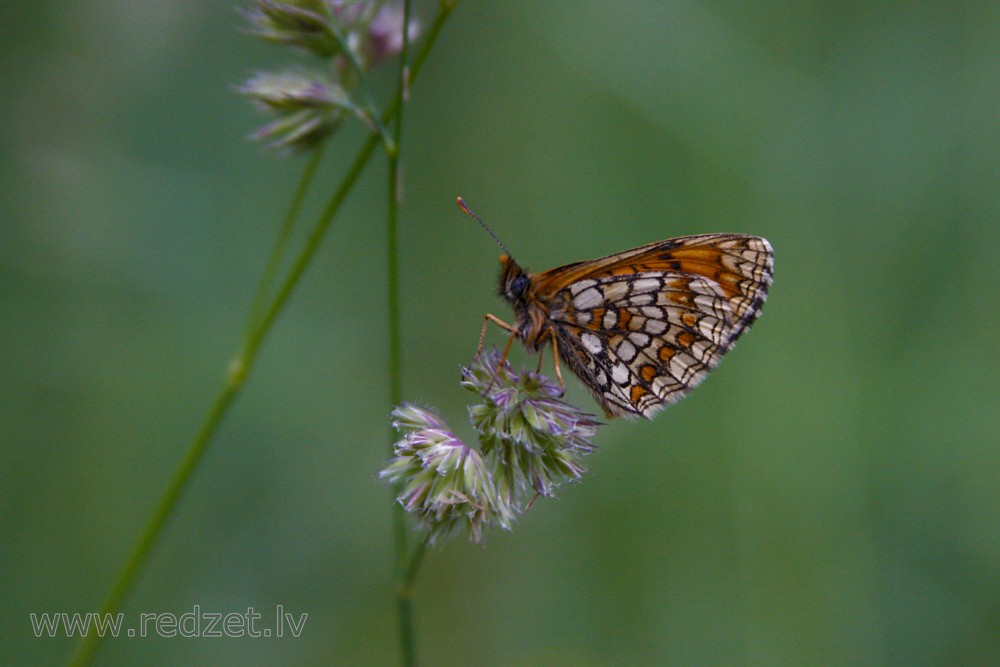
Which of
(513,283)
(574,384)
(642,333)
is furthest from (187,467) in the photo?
(574,384)

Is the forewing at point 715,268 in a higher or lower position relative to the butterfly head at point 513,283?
higher

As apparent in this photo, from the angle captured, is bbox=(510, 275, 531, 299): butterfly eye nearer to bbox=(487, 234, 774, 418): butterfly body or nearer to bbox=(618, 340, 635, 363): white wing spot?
bbox=(487, 234, 774, 418): butterfly body

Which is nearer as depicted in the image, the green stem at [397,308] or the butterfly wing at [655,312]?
the green stem at [397,308]

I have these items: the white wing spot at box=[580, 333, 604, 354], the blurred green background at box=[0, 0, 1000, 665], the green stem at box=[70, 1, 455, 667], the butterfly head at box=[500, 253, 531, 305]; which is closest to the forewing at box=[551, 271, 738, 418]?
the white wing spot at box=[580, 333, 604, 354]

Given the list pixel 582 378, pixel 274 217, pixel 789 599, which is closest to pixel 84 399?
pixel 274 217

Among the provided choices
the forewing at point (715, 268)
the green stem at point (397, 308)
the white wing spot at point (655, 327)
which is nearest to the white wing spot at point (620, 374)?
the white wing spot at point (655, 327)

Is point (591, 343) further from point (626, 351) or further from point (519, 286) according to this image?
point (519, 286)

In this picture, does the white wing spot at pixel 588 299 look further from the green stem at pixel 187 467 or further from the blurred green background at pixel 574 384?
the blurred green background at pixel 574 384
